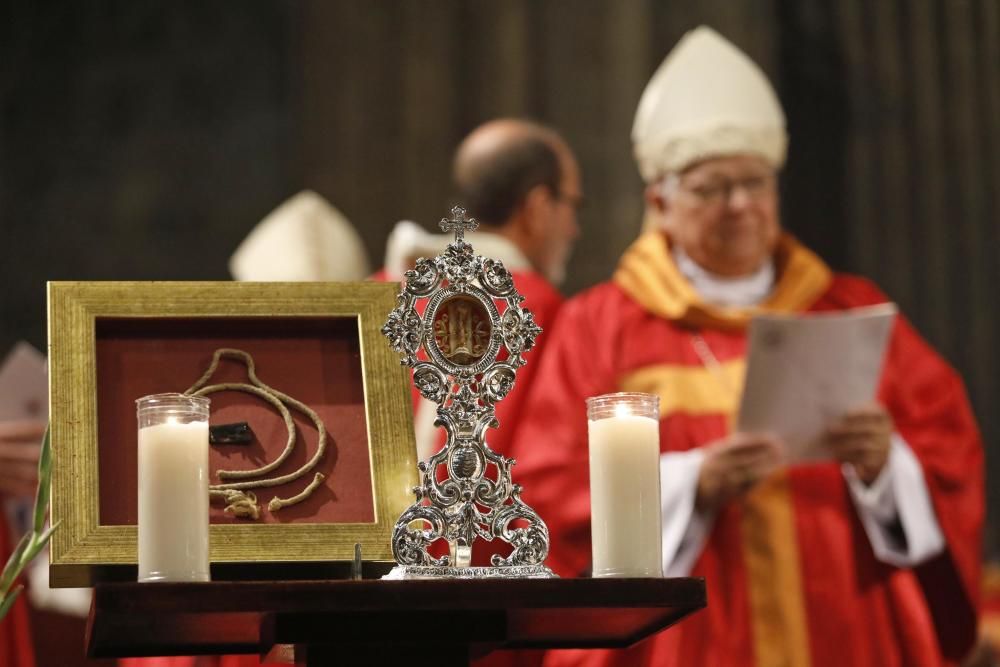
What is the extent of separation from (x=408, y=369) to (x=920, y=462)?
227 cm

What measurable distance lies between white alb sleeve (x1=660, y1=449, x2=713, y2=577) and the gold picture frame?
1774 mm

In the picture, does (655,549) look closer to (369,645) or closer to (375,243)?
(369,645)

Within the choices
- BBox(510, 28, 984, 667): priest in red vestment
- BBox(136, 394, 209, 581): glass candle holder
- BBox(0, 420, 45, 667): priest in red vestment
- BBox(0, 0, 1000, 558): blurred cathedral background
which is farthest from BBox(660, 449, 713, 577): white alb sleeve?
BBox(0, 0, 1000, 558): blurred cathedral background

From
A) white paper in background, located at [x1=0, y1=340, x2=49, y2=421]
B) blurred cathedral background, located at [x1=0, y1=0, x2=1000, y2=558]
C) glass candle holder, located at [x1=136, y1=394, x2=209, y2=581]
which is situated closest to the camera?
glass candle holder, located at [x1=136, y1=394, x2=209, y2=581]

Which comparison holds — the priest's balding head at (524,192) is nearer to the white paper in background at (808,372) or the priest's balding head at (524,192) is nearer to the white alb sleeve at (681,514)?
the white alb sleeve at (681,514)

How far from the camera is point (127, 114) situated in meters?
7.58

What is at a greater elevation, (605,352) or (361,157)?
(361,157)

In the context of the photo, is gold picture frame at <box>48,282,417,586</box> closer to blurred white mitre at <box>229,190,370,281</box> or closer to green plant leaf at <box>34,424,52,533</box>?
green plant leaf at <box>34,424,52,533</box>

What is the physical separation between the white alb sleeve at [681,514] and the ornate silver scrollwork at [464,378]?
1.92 metres

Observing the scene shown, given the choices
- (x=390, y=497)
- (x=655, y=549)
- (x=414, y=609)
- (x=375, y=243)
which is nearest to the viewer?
(x=414, y=609)

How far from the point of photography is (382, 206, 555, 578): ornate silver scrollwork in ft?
7.30

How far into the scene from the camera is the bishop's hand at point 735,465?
4.05 meters

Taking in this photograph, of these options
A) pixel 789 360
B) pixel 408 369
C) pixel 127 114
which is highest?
pixel 127 114

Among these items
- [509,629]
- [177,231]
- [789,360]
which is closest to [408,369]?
[509,629]
